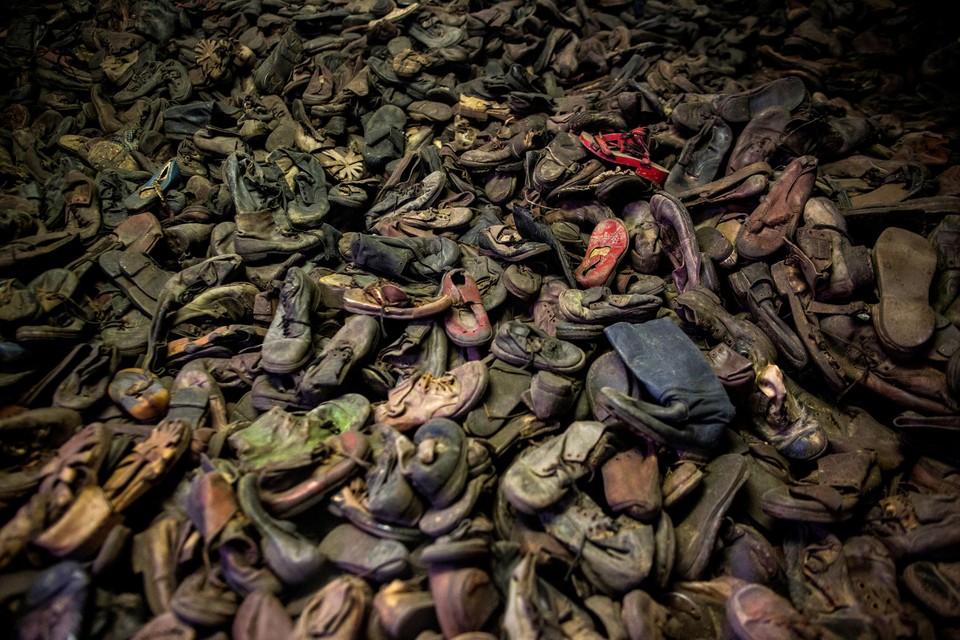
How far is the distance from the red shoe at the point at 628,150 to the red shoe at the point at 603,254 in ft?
1.51

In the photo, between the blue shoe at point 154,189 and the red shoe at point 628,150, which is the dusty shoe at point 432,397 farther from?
the blue shoe at point 154,189

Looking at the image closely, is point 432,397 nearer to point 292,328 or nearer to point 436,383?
point 436,383

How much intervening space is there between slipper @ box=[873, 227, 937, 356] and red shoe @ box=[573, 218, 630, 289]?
112cm

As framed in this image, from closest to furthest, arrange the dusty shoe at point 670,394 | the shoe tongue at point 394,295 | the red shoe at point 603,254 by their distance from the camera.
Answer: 1. the dusty shoe at point 670,394
2. the shoe tongue at point 394,295
3. the red shoe at point 603,254

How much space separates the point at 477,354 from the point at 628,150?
175 cm

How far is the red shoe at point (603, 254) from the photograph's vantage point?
2.43 m

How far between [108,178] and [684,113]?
3854mm

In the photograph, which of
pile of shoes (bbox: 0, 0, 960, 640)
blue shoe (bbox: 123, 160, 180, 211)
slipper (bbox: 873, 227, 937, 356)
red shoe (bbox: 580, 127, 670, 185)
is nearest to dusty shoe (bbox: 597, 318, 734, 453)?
pile of shoes (bbox: 0, 0, 960, 640)

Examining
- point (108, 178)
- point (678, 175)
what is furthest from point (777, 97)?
point (108, 178)

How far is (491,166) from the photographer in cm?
313

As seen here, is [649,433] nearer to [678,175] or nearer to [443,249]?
[443,249]

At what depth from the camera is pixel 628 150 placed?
9.80ft

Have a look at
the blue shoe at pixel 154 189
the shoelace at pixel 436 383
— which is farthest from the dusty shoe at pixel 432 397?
the blue shoe at pixel 154 189

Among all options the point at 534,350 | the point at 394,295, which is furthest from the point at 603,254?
the point at 394,295
